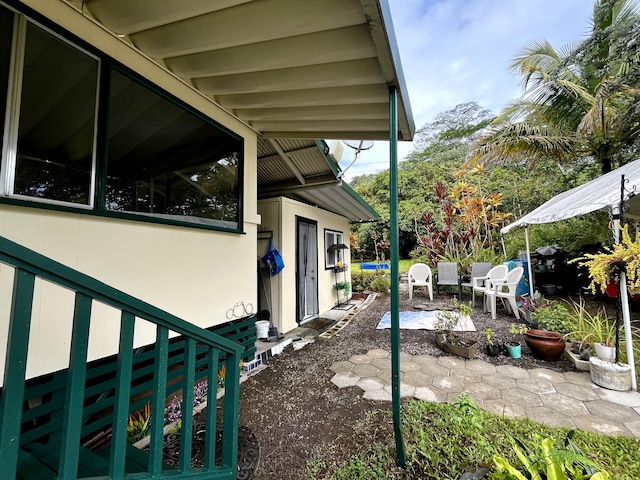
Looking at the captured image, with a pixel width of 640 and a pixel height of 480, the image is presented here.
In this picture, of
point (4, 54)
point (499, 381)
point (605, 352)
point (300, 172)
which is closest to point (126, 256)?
point (4, 54)

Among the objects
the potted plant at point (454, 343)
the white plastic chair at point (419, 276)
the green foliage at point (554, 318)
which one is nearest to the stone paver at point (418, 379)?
the potted plant at point (454, 343)

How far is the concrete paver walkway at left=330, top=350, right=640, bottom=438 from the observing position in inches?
85.0

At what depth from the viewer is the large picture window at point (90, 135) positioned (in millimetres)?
1458

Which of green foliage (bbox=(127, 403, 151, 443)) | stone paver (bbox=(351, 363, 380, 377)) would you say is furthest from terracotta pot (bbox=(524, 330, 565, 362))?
green foliage (bbox=(127, 403, 151, 443))

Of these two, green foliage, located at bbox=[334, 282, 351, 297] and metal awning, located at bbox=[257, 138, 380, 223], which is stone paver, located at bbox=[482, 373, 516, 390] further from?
green foliage, located at bbox=[334, 282, 351, 297]

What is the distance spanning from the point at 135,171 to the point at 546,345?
15.5 feet

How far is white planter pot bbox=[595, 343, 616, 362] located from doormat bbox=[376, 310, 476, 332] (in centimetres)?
173

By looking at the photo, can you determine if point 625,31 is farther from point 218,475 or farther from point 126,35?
point 218,475

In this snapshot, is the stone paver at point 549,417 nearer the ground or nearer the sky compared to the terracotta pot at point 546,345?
nearer the ground

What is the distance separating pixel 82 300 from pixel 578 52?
906 cm

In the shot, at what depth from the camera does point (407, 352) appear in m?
3.71

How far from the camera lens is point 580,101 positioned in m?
5.92

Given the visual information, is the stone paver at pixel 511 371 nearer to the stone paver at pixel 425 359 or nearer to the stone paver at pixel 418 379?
the stone paver at pixel 425 359

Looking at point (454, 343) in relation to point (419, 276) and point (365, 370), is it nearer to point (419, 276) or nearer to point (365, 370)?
point (365, 370)
